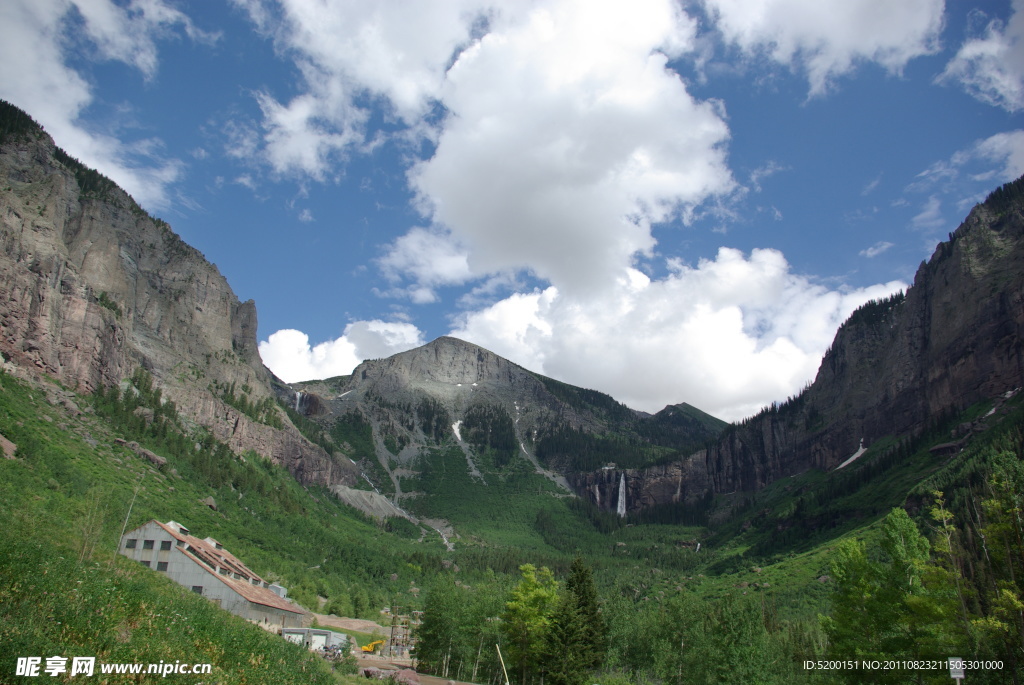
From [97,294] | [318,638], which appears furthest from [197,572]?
[97,294]

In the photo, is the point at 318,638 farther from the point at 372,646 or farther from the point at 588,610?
the point at 588,610

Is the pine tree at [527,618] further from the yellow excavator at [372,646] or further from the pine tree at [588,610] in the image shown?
the yellow excavator at [372,646]

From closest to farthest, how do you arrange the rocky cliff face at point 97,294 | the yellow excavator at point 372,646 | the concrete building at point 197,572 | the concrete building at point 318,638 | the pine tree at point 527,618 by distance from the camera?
the pine tree at point 527,618 → the concrete building at point 197,572 → the concrete building at point 318,638 → the yellow excavator at point 372,646 → the rocky cliff face at point 97,294

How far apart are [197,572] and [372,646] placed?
28.5m

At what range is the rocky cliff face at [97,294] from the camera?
363 feet

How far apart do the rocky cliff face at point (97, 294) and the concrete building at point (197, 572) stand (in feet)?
234

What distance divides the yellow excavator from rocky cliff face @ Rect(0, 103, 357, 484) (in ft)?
275

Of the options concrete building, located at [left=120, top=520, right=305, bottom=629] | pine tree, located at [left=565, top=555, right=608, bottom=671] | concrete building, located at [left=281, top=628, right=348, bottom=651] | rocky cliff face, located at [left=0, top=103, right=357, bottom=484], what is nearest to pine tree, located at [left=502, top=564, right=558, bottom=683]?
pine tree, located at [left=565, top=555, right=608, bottom=671]

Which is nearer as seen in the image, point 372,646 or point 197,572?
point 197,572

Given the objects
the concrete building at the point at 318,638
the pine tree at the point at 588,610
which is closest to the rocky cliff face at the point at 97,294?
the concrete building at the point at 318,638

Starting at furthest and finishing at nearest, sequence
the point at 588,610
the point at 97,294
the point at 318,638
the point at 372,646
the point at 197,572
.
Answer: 1. the point at 97,294
2. the point at 372,646
3. the point at 318,638
4. the point at 197,572
5. the point at 588,610

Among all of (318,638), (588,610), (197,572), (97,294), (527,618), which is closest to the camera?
(527,618)

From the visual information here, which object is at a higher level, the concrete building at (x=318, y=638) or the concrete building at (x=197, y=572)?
the concrete building at (x=197, y=572)

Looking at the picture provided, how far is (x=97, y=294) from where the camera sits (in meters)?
143
